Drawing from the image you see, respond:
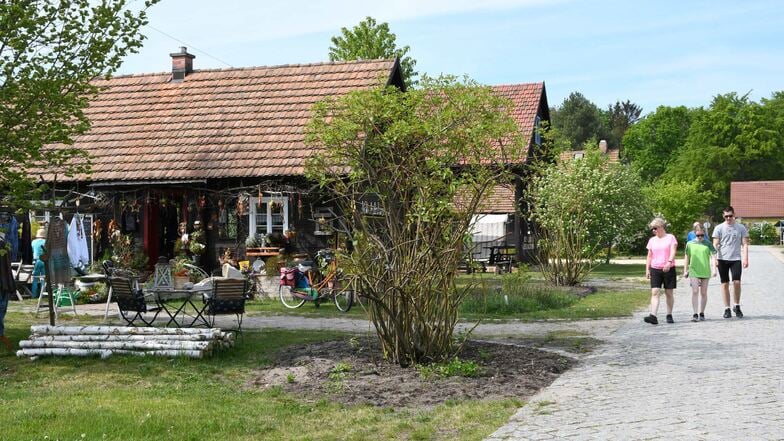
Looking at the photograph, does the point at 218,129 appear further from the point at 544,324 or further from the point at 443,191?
the point at 443,191

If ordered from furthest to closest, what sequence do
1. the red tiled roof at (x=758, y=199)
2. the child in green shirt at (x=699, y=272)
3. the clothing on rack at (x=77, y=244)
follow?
the red tiled roof at (x=758, y=199) < the clothing on rack at (x=77, y=244) < the child in green shirt at (x=699, y=272)

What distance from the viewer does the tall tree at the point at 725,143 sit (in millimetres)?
80062

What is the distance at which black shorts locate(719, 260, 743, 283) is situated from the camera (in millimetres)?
14969

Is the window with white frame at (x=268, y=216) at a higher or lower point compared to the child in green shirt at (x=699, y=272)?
higher

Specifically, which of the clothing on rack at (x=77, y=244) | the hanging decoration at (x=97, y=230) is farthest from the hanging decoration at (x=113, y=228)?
the clothing on rack at (x=77, y=244)

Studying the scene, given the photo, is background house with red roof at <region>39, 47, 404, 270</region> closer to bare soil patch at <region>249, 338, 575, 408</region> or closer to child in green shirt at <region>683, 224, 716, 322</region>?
child in green shirt at <region>683, 224, 716, 322</region>

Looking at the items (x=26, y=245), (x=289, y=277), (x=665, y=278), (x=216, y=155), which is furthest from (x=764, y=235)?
(x=26, y=245)

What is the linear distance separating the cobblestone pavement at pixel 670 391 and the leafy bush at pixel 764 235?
6671cm

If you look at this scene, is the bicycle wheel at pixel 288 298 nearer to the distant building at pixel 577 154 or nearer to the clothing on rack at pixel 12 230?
the clothing on rack at pixel 12 230

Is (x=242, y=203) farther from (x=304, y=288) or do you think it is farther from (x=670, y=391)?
(x=670, y=391)

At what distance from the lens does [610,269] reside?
34500mm

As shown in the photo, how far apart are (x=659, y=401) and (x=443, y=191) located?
136 inches

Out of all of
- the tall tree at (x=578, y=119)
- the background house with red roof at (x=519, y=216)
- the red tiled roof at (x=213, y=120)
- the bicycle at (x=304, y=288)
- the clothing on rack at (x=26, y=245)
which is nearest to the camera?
the bicycle at (x=304, y=288)

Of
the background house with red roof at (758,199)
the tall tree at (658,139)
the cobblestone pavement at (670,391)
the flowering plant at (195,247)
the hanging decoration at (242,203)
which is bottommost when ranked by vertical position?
the cobblestone pavement at (670,391)
